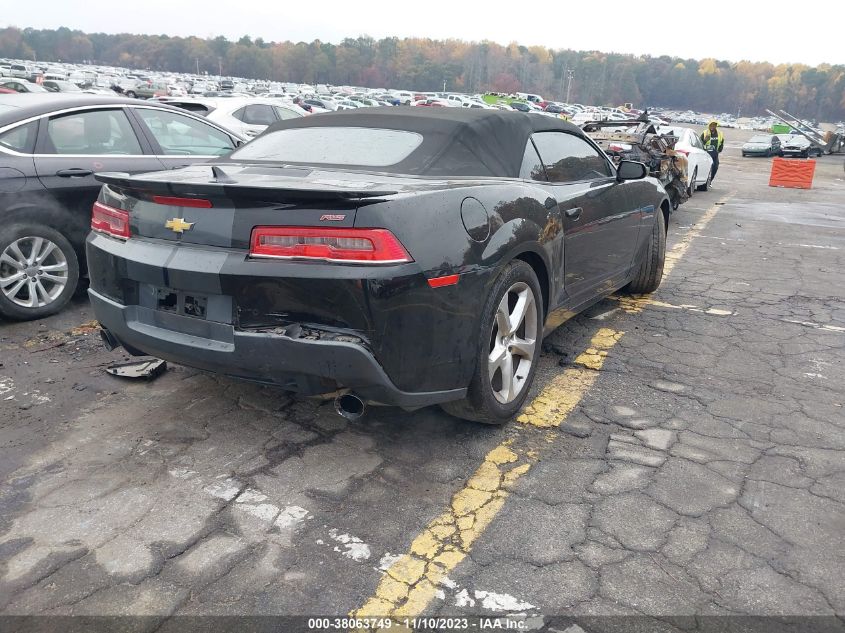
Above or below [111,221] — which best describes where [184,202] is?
above

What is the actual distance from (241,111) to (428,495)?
10.2m

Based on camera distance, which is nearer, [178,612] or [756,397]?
[178,612]

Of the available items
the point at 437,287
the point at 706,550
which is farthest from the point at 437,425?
the point at 706,550

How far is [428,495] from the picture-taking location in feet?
9.14

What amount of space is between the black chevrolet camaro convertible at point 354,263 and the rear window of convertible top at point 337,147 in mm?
13

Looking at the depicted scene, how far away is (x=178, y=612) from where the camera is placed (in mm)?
2096

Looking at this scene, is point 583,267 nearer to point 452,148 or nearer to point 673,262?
point 452,148

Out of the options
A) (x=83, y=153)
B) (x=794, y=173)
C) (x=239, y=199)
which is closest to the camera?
(x=239, y=199)

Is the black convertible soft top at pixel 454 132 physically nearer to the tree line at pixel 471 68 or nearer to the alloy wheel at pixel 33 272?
the alloy wheel at pixel 33 272

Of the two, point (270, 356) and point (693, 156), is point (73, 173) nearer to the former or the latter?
point (270, 356)

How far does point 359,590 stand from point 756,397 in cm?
267

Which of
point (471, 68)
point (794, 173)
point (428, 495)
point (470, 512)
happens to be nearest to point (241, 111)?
point (428, 495)

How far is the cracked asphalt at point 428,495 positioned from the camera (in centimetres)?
222

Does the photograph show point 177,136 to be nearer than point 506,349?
No
